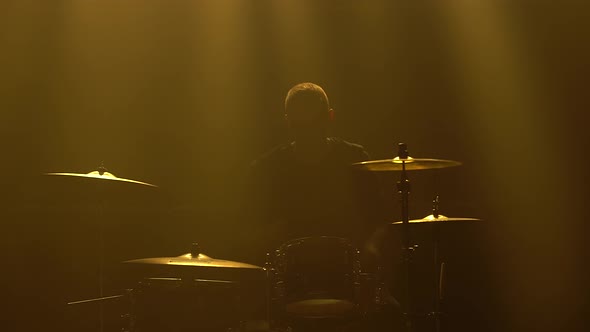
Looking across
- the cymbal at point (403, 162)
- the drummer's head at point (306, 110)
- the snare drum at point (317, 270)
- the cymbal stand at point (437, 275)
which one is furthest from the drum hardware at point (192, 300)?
the cymbal stand at point (437, 275)

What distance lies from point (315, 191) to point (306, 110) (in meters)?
0.60

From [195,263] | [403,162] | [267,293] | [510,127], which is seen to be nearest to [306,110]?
[403,162]

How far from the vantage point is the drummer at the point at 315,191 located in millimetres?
4570

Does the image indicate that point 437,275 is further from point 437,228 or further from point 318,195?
point 318,195

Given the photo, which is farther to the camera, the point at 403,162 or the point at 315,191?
the point at 315,191

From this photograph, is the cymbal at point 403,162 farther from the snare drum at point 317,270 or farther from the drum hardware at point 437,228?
the snare drum at point 317,270

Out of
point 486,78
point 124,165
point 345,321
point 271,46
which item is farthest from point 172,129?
point 345,321

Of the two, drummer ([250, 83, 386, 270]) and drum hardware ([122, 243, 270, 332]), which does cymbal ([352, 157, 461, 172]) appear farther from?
drum hardware ([122, 243, 270, 332])

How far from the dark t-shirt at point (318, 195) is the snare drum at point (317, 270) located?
65 cm

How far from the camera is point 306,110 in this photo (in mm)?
4332

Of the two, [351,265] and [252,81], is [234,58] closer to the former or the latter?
[252,81]

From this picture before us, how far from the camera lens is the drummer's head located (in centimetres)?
434

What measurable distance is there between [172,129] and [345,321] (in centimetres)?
310

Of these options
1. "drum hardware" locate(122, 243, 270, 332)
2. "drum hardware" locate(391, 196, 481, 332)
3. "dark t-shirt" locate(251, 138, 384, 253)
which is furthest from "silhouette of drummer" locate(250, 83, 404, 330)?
"drum hardware" locate(122, 243, 270, 332)
